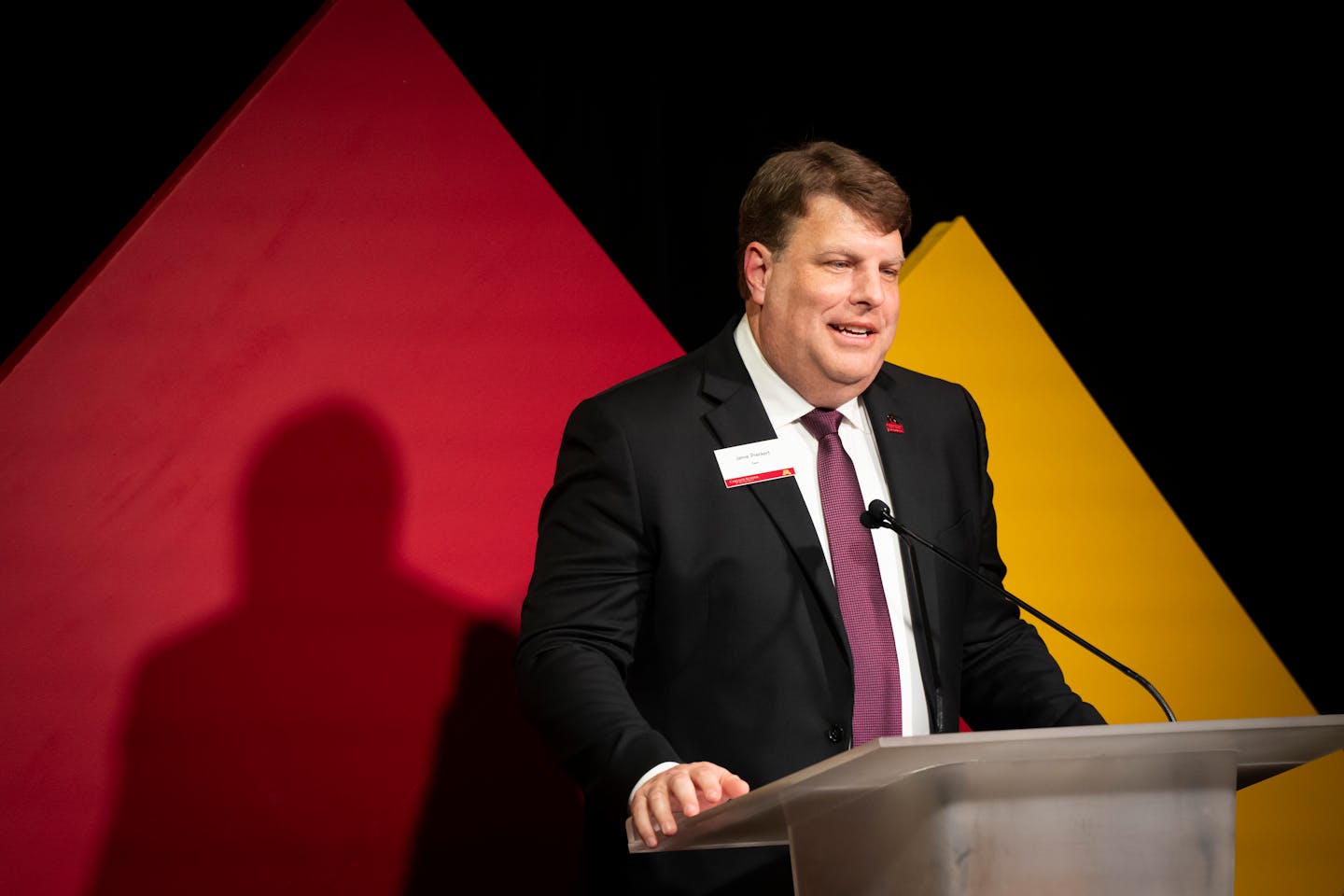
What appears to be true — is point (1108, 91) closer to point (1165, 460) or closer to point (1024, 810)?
point (1165, 460)

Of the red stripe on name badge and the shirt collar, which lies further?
the shirt collar

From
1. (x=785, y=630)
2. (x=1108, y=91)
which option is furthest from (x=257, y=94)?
(x=1108, y=91)

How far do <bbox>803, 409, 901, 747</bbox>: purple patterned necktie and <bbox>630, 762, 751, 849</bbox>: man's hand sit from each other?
532 mm

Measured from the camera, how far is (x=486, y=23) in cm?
313

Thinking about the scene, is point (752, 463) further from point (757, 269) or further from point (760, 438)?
point (757, 269)

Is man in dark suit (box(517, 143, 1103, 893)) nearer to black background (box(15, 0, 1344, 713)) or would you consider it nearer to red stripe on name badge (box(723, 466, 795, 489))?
red stripe on name badge (box(723, 466, 795, 489))

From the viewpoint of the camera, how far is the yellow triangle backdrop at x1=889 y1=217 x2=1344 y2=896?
9.55ft

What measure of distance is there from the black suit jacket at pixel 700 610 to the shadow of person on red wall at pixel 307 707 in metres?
0.56

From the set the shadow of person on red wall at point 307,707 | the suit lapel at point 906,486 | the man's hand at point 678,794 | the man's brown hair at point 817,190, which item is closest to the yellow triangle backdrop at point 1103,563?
the suit lapel at point 906,486

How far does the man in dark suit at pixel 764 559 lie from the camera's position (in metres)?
1.88

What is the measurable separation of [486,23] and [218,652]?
1.65 meters

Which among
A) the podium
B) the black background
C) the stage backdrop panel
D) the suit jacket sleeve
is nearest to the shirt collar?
the suit jacket sleeve

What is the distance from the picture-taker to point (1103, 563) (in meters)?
2.98

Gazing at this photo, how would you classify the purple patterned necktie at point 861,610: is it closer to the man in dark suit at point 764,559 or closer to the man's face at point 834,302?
the man in dark suit at point 764,559
